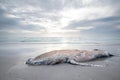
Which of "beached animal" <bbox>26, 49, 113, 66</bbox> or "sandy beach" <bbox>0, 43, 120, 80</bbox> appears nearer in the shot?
"sandy beach" <bbox>0, 43, 120, 80</bbox>

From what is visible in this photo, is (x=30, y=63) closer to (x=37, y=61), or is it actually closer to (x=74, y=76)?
(x=37, y=61)

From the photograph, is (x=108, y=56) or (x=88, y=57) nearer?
(x=88, y=57)

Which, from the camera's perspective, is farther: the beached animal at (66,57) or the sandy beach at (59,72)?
the beached animal at (66,57)

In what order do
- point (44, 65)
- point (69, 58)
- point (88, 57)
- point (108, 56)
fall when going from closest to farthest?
1. point (44, 65)
2. point (69, 58)
3. point (88, 57)
4. point (108, 56)

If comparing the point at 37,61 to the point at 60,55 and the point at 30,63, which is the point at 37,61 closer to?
the point at 30,63

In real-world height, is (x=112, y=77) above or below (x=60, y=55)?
below

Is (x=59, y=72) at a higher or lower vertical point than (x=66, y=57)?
lower

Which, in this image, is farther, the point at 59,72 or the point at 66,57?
the point at 66,57

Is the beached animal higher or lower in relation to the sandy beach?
higher

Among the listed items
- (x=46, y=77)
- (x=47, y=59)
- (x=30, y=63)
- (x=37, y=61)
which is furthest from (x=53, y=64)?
(x=46, y=77)

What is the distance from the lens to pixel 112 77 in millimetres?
4004

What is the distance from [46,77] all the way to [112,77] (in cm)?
268

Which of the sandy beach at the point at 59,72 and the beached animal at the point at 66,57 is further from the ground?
the beached animal at the point at 66,57

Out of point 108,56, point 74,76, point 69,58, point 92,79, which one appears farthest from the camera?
point 108,56
